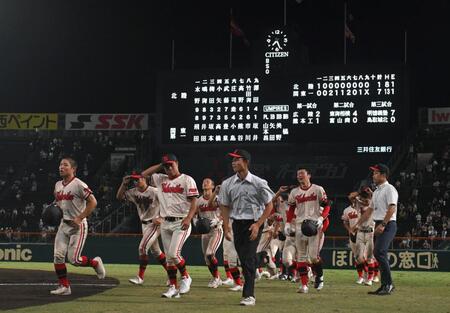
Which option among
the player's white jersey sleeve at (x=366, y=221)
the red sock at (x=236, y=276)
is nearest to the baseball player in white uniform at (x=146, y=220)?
the red sock at (x=236, y=276)

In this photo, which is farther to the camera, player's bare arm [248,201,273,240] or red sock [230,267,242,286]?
red sock [230,267,242,286]

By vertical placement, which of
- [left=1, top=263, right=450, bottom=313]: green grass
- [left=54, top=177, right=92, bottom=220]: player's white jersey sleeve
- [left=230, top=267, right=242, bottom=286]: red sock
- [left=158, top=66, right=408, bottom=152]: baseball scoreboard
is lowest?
[left=1, top=263, right=450, bottom=313]: green grass

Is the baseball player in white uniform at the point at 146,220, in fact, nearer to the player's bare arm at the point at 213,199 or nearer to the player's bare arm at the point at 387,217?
the player's bare arm at the point at 213,199

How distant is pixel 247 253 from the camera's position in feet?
39.7

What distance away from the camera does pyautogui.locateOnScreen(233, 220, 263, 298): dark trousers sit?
39.6 ft

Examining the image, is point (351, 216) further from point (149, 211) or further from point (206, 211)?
point (149, 211)

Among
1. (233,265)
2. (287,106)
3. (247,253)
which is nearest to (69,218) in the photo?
(247,253)

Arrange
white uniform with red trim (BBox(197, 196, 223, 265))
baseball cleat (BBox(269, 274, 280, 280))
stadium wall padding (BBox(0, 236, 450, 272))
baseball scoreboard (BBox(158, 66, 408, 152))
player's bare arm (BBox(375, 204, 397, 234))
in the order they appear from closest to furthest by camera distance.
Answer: player's bare arm (BBox(375, 204, 397, 234)), white uniform with red trim (BBox(197, 196, 223, 265)), baseball cleat (BBox(269, 274, 280, 280)), stadium wall padding (BBox(0, 236, 450, 272)), baseball scoreboard (BBox(158, 66, 408, 152))

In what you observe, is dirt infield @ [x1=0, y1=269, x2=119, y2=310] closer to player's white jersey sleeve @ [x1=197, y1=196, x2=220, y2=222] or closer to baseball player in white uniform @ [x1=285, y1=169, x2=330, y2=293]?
player's white jersey sleeve @ [x1=197, y1=196, x2=220, y2=222]

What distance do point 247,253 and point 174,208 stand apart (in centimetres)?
214

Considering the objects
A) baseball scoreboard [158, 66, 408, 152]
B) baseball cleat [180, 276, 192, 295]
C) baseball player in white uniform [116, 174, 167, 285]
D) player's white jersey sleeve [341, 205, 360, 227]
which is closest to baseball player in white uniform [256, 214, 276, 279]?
player's white jersey sleeve [341, 205, 360, 227]

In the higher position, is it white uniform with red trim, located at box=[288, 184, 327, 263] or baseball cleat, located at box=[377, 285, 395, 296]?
white uniform with red trim, located at box=[288, 184, 327, 263]

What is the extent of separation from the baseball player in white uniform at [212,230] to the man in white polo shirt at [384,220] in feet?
11.7

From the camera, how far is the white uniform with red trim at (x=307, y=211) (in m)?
→ 15.4
